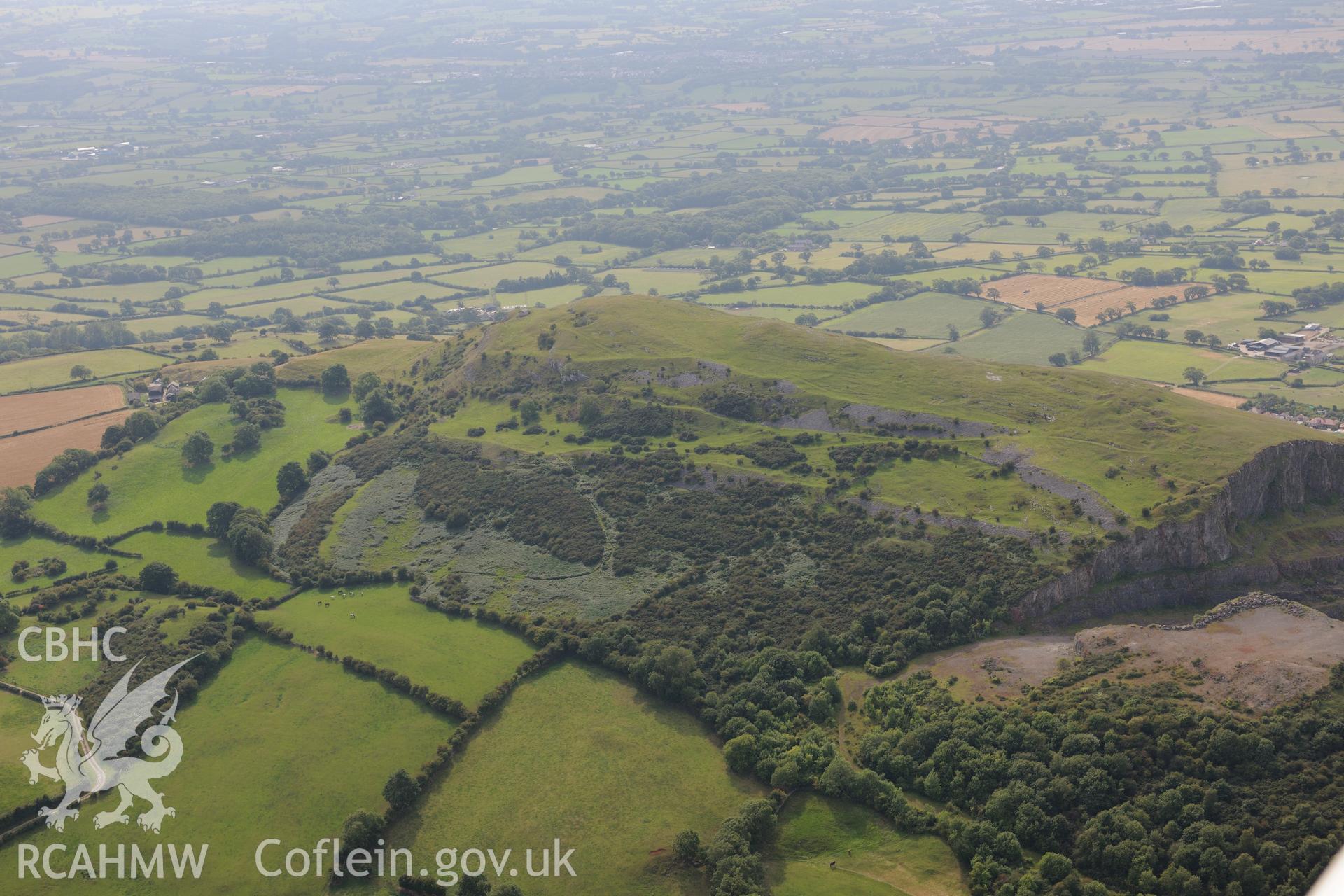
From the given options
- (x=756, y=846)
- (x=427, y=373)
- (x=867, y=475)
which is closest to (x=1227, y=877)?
(x=756, y=846)

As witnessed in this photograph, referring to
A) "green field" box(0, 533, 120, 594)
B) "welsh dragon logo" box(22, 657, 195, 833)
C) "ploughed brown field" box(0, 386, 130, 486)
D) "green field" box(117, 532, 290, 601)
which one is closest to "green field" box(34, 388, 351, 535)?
"green field" box(0, 533, 120, 594)

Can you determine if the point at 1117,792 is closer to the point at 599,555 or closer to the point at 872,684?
the point at 872,684

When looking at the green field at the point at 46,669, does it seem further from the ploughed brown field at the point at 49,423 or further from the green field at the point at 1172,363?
the green field at the point at 1172,363

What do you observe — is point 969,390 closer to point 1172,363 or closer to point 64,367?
point 1172,363

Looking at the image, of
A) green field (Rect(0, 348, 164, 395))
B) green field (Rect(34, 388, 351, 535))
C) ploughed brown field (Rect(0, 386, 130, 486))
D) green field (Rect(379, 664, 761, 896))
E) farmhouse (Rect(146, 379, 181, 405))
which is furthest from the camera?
green field (Rect(0, 348, 164, 395))

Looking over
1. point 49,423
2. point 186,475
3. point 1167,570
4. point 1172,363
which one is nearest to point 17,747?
point 186,475

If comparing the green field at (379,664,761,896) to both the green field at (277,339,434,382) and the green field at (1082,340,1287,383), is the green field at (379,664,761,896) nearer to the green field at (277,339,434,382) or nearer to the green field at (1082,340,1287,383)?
the green field at (277,339,434,382)
